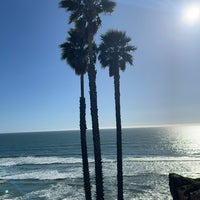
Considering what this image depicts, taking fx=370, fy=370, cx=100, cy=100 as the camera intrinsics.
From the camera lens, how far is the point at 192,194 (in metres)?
15.3

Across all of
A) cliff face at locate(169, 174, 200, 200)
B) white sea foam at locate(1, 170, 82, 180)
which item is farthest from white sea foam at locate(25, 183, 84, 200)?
cliff face at locate(169, 174, 200, 200)

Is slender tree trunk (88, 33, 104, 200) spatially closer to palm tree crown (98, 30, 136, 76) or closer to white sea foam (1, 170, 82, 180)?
palm tree crown (98, 30, 136, 76)

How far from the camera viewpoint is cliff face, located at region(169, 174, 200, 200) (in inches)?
605

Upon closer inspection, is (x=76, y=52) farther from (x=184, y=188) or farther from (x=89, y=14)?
(x=184, y=188)

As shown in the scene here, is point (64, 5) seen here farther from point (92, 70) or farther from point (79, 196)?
point (79, 196)

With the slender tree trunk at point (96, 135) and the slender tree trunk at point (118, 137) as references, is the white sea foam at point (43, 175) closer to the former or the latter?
the slender tree trunk at point (118, 137)

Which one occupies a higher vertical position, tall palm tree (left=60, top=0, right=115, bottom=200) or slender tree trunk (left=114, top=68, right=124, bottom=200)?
tall palm tree (left=60, top=0, right=115, bottom=200)

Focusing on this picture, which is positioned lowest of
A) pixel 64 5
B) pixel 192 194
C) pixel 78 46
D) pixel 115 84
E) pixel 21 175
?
pixel 21 175

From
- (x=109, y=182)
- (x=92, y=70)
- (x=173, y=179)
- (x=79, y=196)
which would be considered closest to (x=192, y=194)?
(x=173, y=179)

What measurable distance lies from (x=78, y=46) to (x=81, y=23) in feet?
9.40

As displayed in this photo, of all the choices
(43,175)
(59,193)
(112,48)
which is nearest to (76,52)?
(112,48)

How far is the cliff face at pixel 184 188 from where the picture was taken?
50.4 feet

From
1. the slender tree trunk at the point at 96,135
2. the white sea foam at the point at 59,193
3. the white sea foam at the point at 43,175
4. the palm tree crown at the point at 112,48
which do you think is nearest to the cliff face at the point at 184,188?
the slender tree trunk at the point at 96,135

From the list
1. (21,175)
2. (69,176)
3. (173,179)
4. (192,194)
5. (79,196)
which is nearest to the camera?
(192,194)
